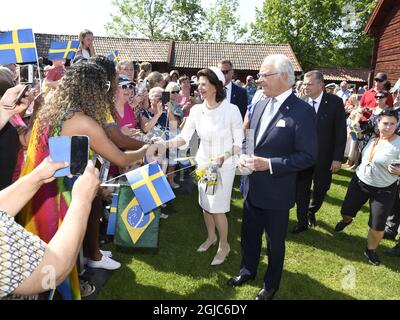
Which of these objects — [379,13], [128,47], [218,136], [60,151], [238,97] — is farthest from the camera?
[128,47]

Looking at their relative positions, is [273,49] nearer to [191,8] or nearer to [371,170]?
[191,8]

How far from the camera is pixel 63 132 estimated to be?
2.71 meters

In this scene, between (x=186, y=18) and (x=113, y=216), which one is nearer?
(x=113, y=216)

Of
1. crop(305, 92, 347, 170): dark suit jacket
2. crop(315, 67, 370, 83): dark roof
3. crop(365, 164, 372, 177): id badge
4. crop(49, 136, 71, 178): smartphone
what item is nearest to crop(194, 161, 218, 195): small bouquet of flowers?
crop(365, 164, 372, 177): id badge

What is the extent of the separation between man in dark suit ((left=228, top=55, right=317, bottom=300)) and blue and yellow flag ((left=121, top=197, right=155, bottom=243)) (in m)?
1.26

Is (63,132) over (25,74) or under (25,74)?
under

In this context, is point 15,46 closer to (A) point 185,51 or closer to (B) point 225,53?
(A) point 185,51

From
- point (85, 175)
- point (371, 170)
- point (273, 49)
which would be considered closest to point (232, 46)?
point (273, 49)

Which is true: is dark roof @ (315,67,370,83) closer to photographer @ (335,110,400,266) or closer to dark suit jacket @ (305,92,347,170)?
dark suit jacket @ (305,92,347,170)

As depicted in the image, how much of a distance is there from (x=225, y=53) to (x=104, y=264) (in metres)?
35.2

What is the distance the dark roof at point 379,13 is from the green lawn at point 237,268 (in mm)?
14512

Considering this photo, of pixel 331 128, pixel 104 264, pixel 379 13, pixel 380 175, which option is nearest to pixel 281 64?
pixel 380 175

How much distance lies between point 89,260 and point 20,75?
7.19 ft

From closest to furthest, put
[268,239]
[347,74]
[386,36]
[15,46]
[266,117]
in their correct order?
[266,117] < [268,239] < [15,46] < [386,36] < [347,74]
